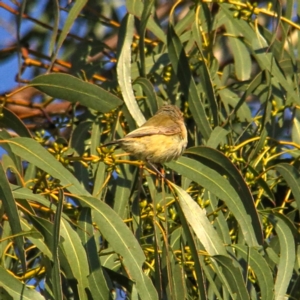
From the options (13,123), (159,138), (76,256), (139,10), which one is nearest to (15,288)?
(76,256)

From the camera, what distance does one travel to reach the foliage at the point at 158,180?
3.06 metres

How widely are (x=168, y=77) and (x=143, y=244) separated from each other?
1.02 metres

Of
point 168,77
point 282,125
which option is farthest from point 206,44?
point 282,125

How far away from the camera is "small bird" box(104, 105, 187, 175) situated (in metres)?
3.67

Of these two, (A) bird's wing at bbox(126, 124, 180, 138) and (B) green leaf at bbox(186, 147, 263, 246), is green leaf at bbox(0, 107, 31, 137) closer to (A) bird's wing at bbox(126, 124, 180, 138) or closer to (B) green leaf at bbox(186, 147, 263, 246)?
(A) bird's wing at bbox(126, 124, 180, 138)

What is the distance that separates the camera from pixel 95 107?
337cm

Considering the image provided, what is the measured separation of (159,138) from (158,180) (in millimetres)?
273

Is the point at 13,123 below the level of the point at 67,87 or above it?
below

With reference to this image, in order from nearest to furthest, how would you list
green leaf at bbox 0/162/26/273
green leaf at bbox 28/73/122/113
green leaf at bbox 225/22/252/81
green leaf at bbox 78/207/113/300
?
Answer: green leaf at bbox 0/162/26/273
green leaf at bbox 78/207/113/300
green leaf at bbox 28/73/122/113
green leaf at bbox 225/22/252/81

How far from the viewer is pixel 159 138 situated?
157 inches

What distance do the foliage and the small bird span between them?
0.25 ft

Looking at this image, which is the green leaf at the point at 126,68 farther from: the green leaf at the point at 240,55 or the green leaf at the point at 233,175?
the green leaf at the point at 240,55

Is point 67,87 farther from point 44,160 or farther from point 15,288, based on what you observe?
point 15,288

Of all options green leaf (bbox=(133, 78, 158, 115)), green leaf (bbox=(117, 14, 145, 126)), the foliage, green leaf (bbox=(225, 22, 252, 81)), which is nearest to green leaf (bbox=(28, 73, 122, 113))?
the foliage
